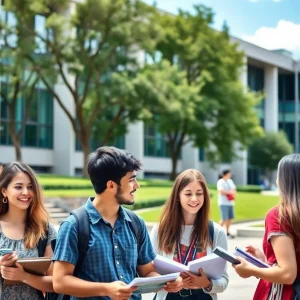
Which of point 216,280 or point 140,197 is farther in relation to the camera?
point 140,197

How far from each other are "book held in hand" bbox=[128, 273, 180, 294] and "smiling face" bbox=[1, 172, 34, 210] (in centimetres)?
135

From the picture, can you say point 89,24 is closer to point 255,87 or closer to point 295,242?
point 295,242

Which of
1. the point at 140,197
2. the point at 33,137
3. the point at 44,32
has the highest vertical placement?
the point at 44,32

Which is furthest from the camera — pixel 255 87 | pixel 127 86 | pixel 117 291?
pixel 255 87

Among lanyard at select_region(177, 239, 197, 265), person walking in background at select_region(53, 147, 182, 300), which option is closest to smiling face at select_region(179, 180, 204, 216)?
lanyard at select_region(177, 239, 197, 265)

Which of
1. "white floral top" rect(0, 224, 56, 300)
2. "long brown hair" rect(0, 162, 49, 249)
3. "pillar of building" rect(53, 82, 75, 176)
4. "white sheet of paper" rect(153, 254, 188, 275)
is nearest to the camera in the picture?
"white sheet of paper" rect(153, 254, 188, 275)

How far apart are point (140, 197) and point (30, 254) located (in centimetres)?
2396

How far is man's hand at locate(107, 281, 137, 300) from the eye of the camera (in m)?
3.39

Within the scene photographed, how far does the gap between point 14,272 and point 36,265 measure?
0.13 m

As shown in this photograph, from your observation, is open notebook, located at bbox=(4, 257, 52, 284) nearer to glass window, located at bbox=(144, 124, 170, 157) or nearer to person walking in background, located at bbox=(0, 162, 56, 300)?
person walking in background, located at bbox=(0, 162, 56, 300)

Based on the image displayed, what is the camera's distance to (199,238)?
5.10 metres

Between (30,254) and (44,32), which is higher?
(44,32)

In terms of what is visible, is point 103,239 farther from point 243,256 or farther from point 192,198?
point 192,198

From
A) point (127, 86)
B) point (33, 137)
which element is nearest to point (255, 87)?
point (33, 137)
